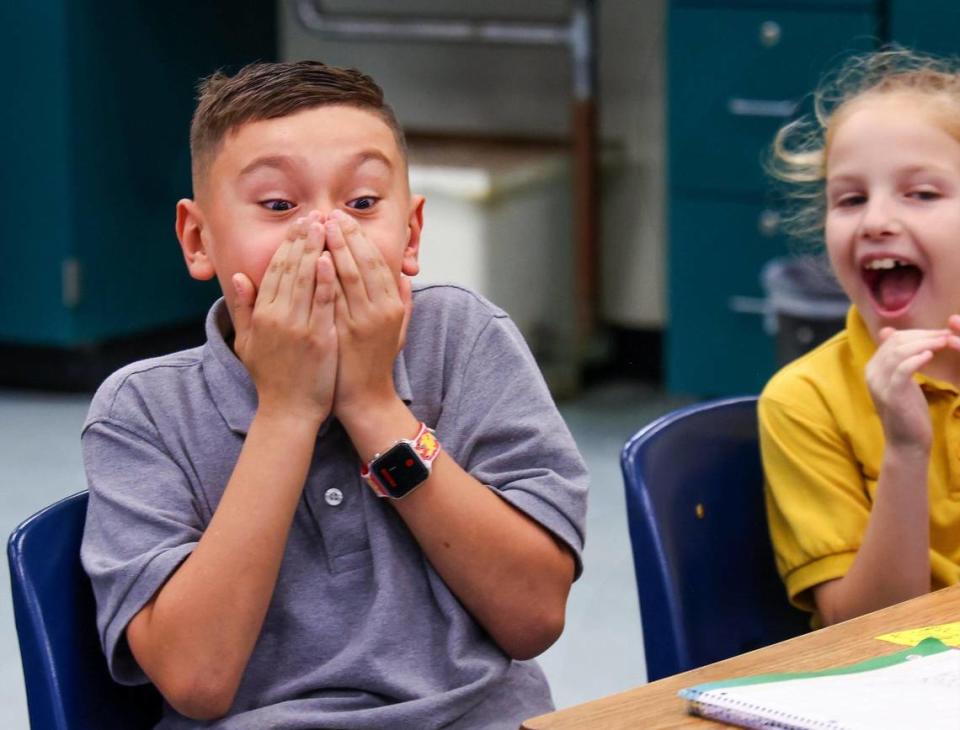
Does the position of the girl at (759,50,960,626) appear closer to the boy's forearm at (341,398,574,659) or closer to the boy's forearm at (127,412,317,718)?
the boy's forearm at (341,398,574,659)

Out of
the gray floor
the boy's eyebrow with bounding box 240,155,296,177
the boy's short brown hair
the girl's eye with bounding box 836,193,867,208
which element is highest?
the boy's short brown hair

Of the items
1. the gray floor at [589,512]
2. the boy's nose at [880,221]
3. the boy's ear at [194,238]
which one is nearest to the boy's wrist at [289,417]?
the boy's ear at [194,238]

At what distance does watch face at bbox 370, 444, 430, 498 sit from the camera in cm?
112

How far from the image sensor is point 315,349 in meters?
1.13

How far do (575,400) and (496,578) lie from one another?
280cm

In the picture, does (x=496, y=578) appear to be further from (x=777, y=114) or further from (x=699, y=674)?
(x=777, y=114)

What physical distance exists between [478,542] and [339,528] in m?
0.10

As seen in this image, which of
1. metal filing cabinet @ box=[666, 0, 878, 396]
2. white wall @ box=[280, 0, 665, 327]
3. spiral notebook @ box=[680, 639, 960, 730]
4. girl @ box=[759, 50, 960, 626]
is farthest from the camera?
white wall @ box=[280, 0, 665, 327]

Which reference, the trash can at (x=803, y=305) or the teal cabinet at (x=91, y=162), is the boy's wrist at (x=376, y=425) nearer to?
the trash can at (x=803, y=305)

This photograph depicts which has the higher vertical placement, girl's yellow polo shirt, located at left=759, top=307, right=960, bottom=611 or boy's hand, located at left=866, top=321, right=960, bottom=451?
boy's hand, located at left=866, top=321, right=960, bottom=451

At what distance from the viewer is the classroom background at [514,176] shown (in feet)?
11.0

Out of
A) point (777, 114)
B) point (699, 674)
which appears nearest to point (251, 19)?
point (777, 114)

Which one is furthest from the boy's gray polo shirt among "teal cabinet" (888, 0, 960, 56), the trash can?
"teal cabinet" (888, 0, 960, 56)

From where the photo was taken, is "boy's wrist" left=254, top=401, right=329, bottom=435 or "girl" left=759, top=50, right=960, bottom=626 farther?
"girl" left=759, top=50, right=960, bottom=626
